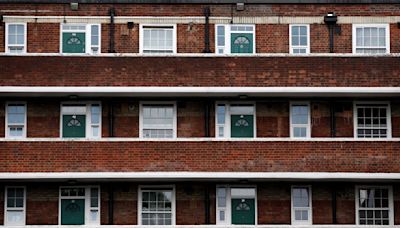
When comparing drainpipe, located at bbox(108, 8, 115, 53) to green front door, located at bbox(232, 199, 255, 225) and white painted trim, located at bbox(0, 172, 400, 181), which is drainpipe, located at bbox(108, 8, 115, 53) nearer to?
white painted trim, located at bbox(0, 172, 400, 181)

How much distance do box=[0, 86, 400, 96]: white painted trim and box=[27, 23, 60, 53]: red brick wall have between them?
6.28ft

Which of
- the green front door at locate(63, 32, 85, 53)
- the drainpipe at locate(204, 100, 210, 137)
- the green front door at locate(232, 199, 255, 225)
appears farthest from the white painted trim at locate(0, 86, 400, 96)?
the green front door at locate(232, 199, 255, 225)

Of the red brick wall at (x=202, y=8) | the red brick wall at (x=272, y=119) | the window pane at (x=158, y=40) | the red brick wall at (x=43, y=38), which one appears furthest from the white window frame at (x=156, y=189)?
the red brick wall at (x=202, y=8)

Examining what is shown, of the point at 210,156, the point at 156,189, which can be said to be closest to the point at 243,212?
the point at 210,156

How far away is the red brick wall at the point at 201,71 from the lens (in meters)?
36.5

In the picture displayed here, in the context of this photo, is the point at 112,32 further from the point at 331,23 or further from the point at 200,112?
the point at 331,23

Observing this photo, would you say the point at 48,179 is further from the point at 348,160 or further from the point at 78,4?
the point at 348,160

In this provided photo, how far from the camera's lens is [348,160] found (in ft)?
119

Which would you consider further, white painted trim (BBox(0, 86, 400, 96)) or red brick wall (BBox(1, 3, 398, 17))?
red brick wall (BBox(1, 3, 398, 17))

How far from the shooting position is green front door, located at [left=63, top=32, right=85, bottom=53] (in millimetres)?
37812

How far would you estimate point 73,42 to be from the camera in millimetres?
37875

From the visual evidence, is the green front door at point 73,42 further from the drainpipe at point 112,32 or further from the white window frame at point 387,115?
Result: the white window frame at point 387,115

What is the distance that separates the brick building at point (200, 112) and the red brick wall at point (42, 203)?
32 mm

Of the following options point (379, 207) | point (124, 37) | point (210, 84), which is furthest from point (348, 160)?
point (124, 37)
